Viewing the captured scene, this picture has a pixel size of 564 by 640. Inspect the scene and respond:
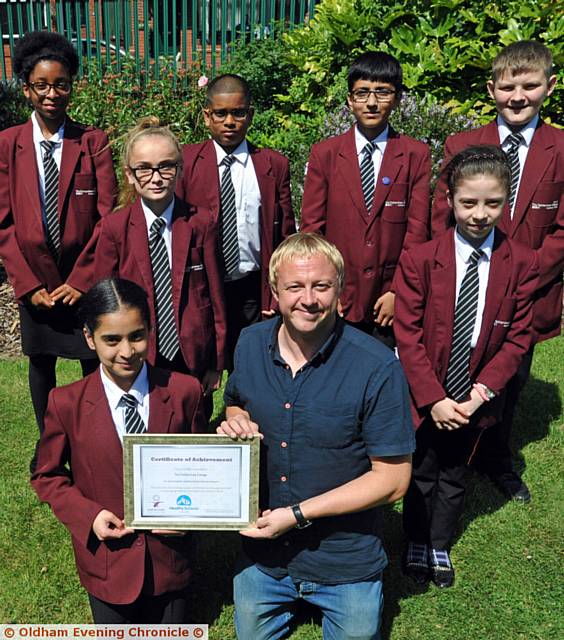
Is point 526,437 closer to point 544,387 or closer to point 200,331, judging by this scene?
point 544,387

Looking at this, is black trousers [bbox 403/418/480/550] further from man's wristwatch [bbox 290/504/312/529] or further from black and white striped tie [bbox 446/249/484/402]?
man's wristwatch [bbox 290/504/312/529]

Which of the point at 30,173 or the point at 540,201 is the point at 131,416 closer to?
the point at 30,173

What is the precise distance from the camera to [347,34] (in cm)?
793

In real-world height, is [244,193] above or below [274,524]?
above

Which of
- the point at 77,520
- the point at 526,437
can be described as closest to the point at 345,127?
the point at 526,437

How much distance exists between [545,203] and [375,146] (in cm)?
104

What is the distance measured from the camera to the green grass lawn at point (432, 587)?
3.82 metres

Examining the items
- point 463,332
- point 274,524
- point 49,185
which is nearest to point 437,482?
point 463,332

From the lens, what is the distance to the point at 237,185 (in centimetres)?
466

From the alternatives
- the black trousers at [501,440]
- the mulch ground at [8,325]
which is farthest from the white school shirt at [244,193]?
the mulch ground at [8,325]

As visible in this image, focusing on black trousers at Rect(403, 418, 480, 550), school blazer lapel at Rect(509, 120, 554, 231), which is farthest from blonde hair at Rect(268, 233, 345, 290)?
school blazer lapel at Rect(509, 120, 554, 231)

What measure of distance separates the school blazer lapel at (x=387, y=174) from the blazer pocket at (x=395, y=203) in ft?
0.09

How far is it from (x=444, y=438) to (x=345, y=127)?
4.10m

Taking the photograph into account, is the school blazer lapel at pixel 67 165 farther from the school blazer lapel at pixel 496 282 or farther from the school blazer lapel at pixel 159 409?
the school blazer lapel at pixel 496 282
